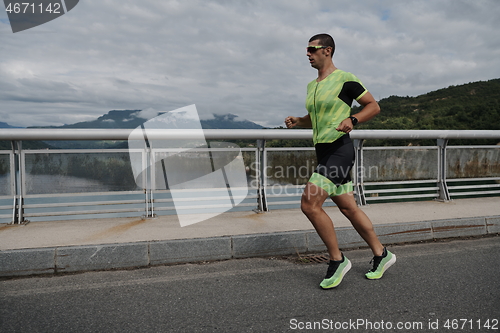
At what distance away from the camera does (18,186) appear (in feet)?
18.5

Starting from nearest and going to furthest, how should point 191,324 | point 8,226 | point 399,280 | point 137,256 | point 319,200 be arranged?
1. point 191,324
2. point 319,200
3. point 399,280
4. point 137,256
5. point 8,226

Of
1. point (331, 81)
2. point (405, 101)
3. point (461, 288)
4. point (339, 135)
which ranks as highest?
point (405, 101)

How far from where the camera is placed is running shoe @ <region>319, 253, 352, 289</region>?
3.46 m

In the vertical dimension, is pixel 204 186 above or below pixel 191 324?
above

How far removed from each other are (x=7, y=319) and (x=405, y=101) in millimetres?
55761

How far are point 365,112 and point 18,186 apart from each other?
15.5 ft

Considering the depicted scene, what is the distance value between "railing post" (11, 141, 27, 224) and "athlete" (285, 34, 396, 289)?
13.7 ft

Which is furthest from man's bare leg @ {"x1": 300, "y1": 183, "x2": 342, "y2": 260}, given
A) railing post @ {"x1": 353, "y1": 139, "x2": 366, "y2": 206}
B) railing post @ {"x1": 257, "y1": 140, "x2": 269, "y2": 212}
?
railing post @ {"x1": 353, "y1": 139, "x2": 366, "y2": 206}

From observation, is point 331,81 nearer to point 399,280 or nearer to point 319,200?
point 319,200

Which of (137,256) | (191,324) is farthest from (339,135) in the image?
(137,256)

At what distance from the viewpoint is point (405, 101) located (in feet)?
175

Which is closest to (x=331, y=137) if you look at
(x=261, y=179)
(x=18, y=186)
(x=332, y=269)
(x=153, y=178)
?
(x=332, y=269)

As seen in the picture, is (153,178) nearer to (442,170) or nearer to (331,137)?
(331,137)

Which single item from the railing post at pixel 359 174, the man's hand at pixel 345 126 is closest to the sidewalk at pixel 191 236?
the railing post at pixel 359 174
